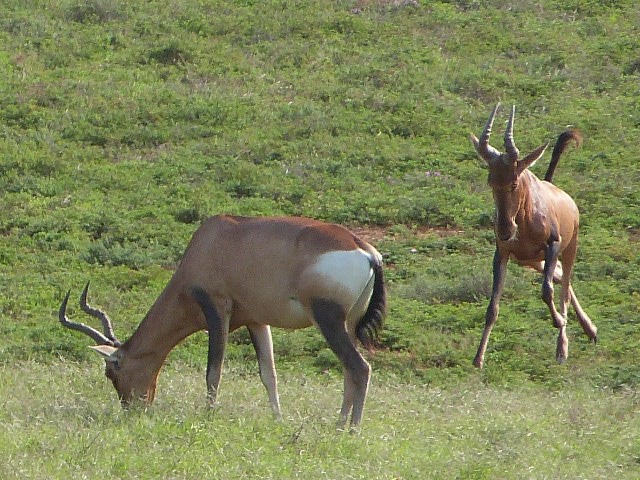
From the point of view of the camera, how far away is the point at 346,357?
888 centimetres

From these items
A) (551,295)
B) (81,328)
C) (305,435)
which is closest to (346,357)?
(305,435)

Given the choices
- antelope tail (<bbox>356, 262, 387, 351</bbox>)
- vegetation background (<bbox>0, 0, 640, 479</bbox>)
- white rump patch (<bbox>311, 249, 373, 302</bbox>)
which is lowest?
vegetation background (<bbox>0, 0, 640, 479</bbox>)

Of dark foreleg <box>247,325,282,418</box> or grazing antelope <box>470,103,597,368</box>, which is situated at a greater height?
grazing antelope <box>470,103,597,368</box>

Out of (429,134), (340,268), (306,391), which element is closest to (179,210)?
(429,134)

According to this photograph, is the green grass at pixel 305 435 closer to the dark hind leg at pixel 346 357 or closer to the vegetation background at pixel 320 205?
the vegetation background at pixel 320 205

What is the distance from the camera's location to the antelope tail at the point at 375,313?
9055 millimetres

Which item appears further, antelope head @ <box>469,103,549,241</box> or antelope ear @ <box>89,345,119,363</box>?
antelope head @ <box>469,103,549,241</box>

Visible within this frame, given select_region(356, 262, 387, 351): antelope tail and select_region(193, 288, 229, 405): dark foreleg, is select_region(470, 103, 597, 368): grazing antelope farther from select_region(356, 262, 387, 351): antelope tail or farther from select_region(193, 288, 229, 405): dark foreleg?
select_region(193, 288, 229, 405): dark foreleg

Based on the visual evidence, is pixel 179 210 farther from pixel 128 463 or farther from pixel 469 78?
pixel 128 463

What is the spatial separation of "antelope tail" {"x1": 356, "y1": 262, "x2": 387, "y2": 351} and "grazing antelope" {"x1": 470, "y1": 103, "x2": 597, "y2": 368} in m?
2.04

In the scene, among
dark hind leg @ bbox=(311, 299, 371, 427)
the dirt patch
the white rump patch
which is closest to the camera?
dark hind leg @ bbox=(311, 299, 371, 427)

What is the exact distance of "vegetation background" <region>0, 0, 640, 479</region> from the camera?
7945mm

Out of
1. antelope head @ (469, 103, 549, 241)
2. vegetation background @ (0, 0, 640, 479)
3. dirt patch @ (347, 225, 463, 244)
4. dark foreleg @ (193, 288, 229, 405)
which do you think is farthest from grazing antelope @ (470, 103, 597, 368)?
dirt patch @ (347, 225, 463, 244)

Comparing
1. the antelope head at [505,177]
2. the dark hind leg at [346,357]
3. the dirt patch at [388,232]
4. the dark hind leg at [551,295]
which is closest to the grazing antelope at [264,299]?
the dark hind leg at [346,357]
